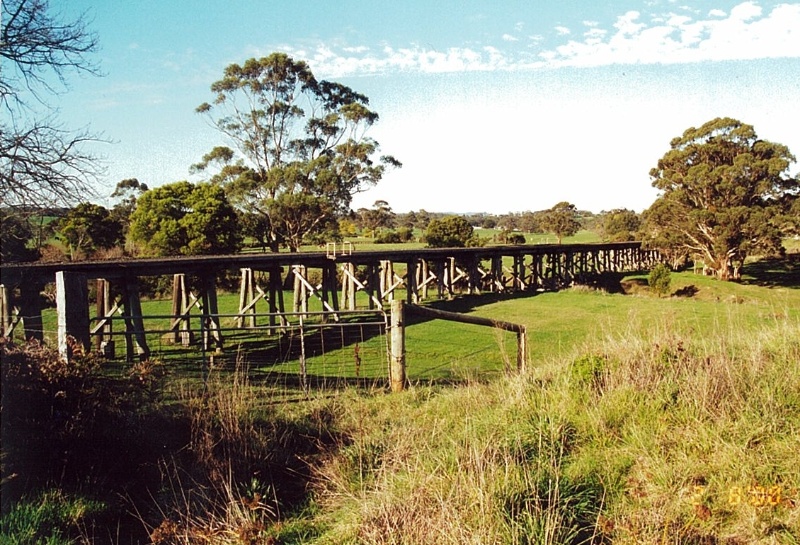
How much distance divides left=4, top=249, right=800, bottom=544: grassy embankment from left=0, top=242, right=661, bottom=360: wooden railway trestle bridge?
1.40 metres

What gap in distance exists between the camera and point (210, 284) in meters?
16.3

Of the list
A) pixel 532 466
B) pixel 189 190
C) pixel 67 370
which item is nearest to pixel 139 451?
pixel 67 370

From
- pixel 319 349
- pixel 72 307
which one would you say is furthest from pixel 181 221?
pixel 72 307

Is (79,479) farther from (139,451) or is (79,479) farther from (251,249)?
(251,249)

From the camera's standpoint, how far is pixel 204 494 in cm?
363

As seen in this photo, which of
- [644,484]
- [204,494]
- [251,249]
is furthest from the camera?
[251,249]

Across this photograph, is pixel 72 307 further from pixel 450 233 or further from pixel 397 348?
pixel 450 233

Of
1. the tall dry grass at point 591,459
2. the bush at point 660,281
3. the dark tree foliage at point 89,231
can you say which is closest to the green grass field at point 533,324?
the bush at point 660,281

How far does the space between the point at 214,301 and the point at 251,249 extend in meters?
22.1

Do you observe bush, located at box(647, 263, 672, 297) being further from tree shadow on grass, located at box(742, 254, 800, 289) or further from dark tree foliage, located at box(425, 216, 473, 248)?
dark tree foliage, located at box(425, 216, 473, 248)

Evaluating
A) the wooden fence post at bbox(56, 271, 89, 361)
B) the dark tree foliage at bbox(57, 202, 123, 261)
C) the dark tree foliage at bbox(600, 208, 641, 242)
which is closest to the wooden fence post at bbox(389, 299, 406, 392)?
the wooden fence post at bbox(56, 271, 89, 361)

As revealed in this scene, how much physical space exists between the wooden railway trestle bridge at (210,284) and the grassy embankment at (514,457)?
4.59ft

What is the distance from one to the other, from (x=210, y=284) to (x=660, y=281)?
23.4m

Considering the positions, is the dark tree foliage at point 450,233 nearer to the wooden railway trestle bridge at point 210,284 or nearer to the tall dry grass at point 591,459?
the wooden railway trestle bridge at point 210,284
